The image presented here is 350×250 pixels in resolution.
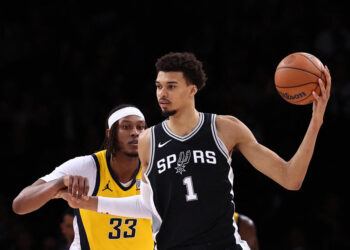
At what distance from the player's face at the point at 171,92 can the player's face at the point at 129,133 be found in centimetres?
116

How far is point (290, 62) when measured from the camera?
4.07 metres

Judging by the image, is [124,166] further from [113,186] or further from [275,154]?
[275,154]

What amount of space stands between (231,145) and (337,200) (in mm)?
4800

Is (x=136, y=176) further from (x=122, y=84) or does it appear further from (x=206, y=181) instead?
(x=122, y=84)

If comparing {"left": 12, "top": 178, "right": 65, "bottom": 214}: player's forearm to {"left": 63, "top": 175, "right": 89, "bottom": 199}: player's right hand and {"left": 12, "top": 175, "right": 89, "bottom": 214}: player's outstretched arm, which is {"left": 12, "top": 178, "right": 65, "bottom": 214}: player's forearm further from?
{"left": 63, "top": 175, "right": 89, "bottom": 199}: player's right hand

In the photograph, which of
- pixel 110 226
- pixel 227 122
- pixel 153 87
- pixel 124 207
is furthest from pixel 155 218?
pixel 153 87

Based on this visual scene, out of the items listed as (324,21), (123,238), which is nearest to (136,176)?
(123,238)

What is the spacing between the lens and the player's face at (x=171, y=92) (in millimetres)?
3926

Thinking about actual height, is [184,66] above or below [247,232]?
above

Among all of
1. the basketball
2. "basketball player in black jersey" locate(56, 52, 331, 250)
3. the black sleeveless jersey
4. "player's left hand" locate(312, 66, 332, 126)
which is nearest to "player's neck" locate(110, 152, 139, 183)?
"basketball player in black jersey" locate(56, 52, 331, 250)

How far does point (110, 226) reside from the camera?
491 cm

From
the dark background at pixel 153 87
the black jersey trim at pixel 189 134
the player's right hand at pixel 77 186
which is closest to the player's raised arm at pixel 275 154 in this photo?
the black jersey trim at pixel 189 134

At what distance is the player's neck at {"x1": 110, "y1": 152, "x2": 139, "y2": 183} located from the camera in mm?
5047

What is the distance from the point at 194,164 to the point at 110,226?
1.40m
